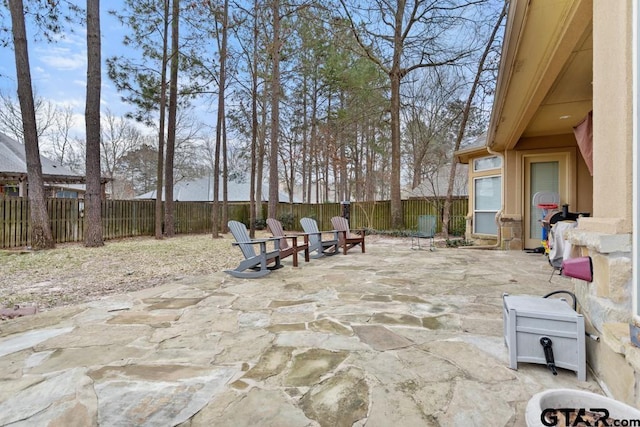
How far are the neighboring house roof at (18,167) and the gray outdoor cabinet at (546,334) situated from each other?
14.2 m

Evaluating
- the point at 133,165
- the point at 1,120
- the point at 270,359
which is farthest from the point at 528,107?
the point at 133,165

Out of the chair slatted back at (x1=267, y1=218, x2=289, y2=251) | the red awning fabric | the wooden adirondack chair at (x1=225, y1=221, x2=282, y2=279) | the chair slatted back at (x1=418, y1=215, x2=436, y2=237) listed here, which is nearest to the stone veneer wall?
the red awning fabric

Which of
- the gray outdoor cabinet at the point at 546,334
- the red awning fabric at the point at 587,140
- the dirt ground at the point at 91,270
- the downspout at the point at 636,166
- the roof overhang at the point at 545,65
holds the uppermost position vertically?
the roof overhang at the point at 545,65

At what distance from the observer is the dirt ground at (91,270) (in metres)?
3.48

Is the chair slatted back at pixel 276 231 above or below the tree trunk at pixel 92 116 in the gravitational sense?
below

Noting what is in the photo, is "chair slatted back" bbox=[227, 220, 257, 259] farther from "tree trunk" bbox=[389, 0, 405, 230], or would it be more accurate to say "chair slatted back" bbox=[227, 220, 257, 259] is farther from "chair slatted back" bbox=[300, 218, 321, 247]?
"tree trunk" bbox=[389, 0, 405, 230]

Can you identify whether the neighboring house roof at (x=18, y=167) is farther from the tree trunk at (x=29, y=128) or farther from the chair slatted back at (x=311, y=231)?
the chair slatted back at (x=311, y=231)

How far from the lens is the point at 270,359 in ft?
6.11

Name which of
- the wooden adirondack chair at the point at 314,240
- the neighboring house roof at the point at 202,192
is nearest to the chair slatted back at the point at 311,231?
the wooden adirondack chair at the point at 314,240

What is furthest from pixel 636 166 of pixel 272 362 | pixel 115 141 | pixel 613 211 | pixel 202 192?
pixel 202 192

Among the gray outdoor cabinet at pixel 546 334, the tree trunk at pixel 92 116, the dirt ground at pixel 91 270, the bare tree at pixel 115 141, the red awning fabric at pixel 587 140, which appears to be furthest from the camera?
the bare tree at pixel 115 141

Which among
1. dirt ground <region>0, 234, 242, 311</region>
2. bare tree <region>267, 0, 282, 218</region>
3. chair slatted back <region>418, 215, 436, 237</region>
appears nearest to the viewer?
dirt ground <region>0, 234, 242, 311</region>

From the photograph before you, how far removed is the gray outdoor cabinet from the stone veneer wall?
0.08m

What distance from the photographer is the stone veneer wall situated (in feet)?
4.19
